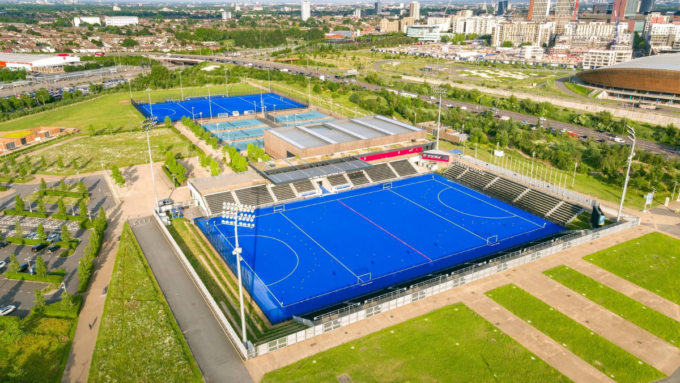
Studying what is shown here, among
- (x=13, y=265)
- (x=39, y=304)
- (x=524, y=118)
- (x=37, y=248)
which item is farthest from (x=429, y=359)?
(x=524, y=118)

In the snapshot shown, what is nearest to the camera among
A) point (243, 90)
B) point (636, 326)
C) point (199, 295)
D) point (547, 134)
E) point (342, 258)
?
point (636, 326)

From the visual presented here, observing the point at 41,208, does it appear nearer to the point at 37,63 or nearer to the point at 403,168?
the point at 403,168

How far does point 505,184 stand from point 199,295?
43242mm

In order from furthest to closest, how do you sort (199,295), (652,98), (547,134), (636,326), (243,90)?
(243,90) → (652,98) → (547,134) → (199,295) → (636,326)

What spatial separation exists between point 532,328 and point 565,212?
24868 millimetres

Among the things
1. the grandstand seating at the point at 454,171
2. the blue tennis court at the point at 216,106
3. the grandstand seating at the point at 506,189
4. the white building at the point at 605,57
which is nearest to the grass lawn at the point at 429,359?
the grandstand seating at the point at 506,189

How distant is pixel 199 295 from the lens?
38.7m

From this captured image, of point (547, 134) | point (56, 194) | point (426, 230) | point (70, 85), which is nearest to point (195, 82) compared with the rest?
point (70, 85)

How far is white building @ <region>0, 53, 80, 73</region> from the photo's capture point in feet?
523

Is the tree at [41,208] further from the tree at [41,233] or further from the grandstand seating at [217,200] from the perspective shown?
the grandstand seating at [217,200]

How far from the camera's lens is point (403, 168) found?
230 feet

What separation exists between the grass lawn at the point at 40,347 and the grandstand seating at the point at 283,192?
89.1 feet

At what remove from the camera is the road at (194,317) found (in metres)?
30.5

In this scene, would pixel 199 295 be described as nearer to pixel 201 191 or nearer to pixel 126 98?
pixel 201 191
